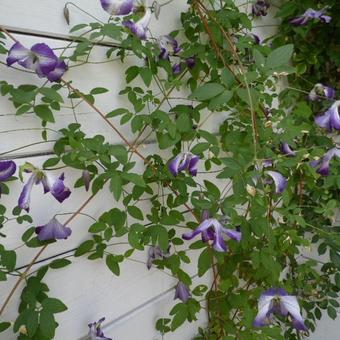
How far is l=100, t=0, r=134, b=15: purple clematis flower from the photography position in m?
0.64

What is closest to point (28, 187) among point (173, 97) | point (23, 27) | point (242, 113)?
point (23, 27)

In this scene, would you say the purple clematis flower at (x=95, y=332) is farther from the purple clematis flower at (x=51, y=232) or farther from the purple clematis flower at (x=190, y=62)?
the purple clematis flower at (x=190, y=62)

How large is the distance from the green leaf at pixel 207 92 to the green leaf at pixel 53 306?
431 mm

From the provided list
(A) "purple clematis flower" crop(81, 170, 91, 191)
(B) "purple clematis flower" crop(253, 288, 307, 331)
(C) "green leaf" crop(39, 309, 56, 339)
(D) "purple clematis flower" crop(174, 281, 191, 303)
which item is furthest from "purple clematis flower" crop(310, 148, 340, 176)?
(C) "green leaf" crop(39, 309, 56, 339)

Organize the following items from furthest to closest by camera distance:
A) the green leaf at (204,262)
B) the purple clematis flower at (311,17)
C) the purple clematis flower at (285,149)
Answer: the purple clematis flower at (311,17) → the purple clematis flower at (285,149) → the green leaf at (204,262)

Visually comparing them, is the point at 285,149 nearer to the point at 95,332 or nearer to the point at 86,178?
the point at 86,178

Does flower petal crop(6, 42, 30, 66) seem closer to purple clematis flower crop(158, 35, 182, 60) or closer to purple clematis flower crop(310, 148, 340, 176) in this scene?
purple clematis flower crop(158, 35, 182, 60)

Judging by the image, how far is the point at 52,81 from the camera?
65 centimetres

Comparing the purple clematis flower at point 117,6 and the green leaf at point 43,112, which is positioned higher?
the purple clematis flower at point 117,6

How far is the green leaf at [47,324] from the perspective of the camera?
598 mm

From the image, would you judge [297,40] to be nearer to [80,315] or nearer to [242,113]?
[242,113]

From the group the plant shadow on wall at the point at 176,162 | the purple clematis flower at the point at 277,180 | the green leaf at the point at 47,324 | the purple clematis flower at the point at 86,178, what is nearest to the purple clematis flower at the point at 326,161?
the plant shadow on wall at the point at 176,162

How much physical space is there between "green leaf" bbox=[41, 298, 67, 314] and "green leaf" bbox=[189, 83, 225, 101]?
43cm

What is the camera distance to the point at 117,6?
2.11ft
